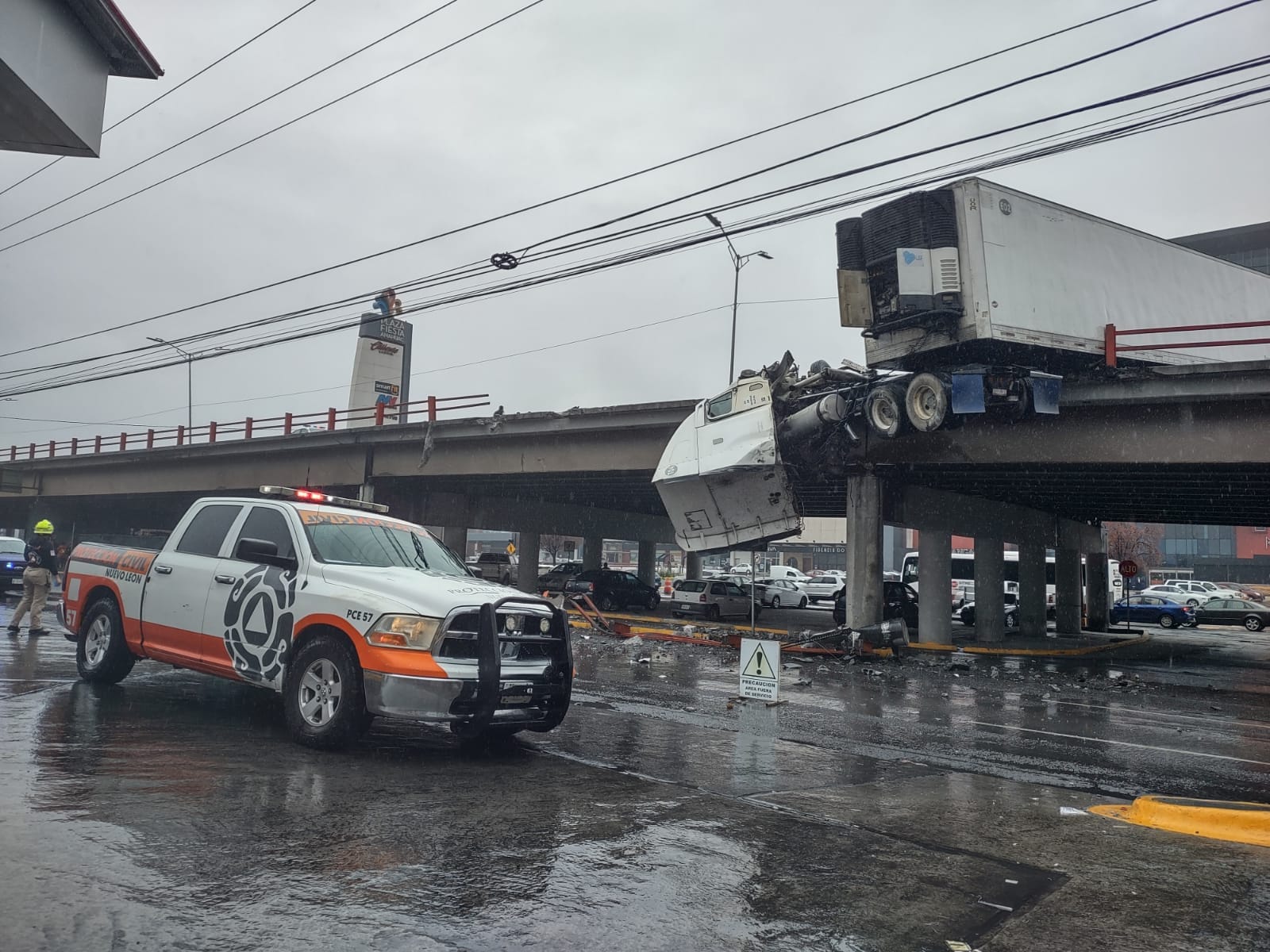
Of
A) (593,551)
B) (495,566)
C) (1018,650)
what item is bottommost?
(1018,650)

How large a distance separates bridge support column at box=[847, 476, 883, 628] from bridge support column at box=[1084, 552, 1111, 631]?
1997 centimetres

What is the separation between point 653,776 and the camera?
273 inches

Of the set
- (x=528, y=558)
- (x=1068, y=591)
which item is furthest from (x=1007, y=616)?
(x=528, y=558)

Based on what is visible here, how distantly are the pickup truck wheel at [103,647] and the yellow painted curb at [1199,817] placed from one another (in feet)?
29.1

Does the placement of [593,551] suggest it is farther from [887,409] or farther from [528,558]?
[887,409]

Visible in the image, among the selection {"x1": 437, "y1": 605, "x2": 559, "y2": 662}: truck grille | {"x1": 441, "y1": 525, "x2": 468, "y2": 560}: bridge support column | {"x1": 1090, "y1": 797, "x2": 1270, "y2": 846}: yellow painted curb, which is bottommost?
{"x1": 1090, "y1": 797, "x2": 1270, "y2": 846}: yellow painted curb

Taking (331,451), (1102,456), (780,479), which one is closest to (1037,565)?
(1102,456)

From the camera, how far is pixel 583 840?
16.8ft

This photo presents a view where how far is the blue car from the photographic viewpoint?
133 feet

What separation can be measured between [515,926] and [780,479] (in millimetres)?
15311

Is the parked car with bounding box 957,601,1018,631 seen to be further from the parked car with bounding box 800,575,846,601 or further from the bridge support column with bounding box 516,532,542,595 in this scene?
the bridge support column with bounding box 516,532,542,595

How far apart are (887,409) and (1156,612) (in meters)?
31.0

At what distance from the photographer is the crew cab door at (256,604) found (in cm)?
737

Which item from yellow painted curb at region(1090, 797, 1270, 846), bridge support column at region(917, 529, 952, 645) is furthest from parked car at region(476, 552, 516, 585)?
yellow painted curb at region(1090, 797, 1270, 846)
